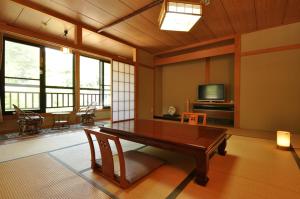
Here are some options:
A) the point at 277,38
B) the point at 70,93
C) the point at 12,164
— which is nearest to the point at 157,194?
the point at 12,164

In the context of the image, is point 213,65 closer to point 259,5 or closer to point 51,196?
point 259,5

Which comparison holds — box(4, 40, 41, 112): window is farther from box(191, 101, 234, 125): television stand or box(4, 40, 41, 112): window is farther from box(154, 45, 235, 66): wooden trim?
box(191, 101, 234, 125): television stand

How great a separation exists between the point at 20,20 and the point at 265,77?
628 cm

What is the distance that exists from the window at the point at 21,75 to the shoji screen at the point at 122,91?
232 centimetres

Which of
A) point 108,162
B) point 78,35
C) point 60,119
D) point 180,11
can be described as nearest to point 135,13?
point 78,35

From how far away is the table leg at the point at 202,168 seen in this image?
1.50 metres

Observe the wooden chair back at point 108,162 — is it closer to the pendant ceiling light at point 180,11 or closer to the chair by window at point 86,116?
the pendant ceiling light at point 180,11

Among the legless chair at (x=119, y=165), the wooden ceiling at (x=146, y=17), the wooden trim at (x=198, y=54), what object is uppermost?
→ the wooden ceiling at (x=146, y=17)

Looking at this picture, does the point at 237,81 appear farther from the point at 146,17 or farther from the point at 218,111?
the point at 146,17

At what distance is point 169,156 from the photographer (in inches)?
90.4

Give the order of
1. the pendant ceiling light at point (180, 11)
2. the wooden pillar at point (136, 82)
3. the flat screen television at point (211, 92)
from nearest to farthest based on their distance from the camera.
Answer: the pendant ceiling light at point (180, 11) → the flat screen television at point (211, 92) → the wooden pillar at point (136, 82)

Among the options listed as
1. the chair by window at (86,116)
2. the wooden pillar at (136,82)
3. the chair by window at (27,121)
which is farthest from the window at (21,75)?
the wooden pillar at (136,82)

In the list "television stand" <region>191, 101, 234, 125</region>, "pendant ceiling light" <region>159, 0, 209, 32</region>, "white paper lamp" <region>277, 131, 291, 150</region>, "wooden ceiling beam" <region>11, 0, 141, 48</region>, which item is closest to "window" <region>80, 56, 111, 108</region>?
"wooden ceiling beam" <region>11, 0, 141, 48</region>

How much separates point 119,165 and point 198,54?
179 inches
